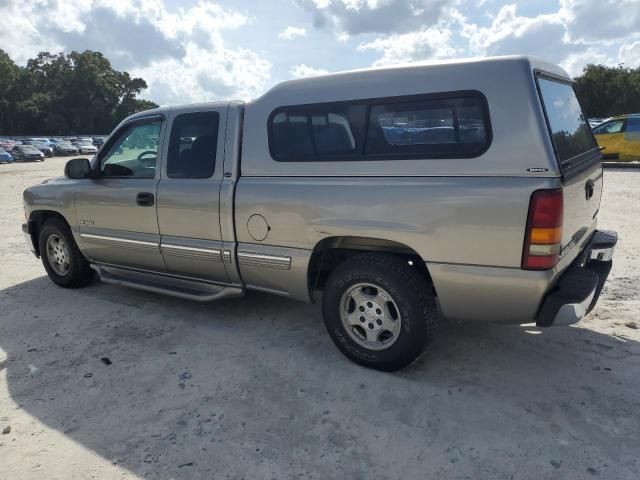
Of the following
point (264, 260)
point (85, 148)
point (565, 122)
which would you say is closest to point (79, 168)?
point (264, 260)

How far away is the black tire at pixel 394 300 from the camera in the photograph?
3064 millimetres

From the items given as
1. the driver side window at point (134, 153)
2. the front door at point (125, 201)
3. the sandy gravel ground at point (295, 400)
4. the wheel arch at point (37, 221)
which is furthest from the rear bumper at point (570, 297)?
the wheel arch at point (37, 221)

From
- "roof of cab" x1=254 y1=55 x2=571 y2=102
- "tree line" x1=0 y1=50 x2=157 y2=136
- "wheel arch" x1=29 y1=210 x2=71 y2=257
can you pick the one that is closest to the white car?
"tree line" x1=0 y1=50 x2=157 y2=136

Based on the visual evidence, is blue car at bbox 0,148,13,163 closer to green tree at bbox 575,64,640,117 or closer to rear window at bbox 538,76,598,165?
rear window at bbox 538,76,598,165

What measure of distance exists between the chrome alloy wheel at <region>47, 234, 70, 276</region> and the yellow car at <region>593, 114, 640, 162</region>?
15.1m

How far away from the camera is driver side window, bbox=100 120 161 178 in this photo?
4242 millimetres

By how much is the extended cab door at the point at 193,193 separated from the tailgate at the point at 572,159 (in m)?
2.35

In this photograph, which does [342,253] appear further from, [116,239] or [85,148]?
[85,148]

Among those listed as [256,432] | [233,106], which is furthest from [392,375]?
[233,106]

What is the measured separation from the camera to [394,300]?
3.11 m

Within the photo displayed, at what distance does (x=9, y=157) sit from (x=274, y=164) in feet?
108

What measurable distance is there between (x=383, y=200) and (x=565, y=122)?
1.41 meters

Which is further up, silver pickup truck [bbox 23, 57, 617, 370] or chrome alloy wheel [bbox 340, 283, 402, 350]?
silver pickup truck [bbox 23, 57, 617, 370]

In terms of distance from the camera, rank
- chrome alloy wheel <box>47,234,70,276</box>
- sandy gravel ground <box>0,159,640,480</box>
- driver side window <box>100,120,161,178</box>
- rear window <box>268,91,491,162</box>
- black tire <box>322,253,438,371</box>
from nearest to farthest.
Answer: sandy gravel ground <box>0,159,640,480</box> < rear window <box>268,91,491,162</box> < black tire <box>322,253,438,371</box> < driver side window <box>100,120,161,178</box> < chrome alloy wheel <box>47,234,70,276</box>
